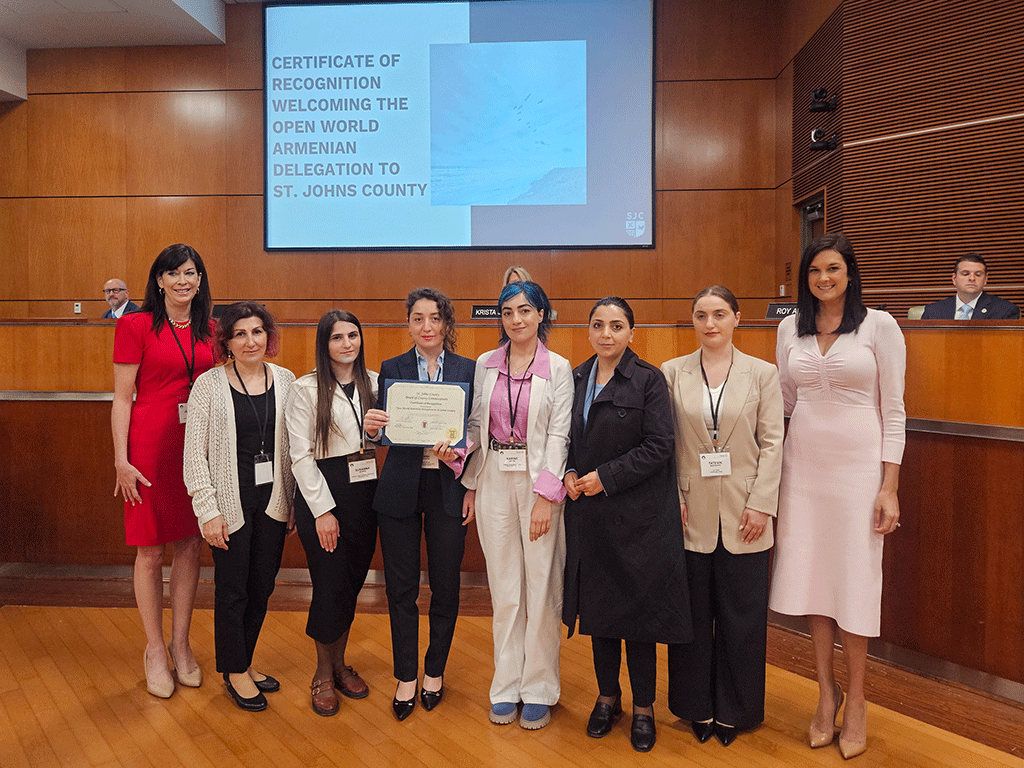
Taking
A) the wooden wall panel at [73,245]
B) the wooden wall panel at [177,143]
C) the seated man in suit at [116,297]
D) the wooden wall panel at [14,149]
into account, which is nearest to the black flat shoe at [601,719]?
the seated man in suit at [116,297]

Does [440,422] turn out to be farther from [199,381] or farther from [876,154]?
[876,154]

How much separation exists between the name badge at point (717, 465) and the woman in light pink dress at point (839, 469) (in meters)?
0.32

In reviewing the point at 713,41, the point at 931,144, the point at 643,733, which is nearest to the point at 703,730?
the point at 643,733

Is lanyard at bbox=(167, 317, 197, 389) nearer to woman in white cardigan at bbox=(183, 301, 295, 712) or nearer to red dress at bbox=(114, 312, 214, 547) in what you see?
red dress at bbox=(114, 312, 214, 547)

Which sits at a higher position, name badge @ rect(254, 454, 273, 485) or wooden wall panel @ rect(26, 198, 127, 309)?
wooden wall panel @ rect(26, 198, 127, 309)

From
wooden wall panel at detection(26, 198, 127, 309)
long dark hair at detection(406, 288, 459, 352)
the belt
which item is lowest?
the belt

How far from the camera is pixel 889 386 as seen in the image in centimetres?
221

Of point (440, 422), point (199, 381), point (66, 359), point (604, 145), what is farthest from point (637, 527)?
point (604, 145)

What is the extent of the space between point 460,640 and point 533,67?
18.1ft

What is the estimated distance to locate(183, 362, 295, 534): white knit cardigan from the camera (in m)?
2.45

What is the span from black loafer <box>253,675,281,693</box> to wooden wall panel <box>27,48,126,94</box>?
682 cm

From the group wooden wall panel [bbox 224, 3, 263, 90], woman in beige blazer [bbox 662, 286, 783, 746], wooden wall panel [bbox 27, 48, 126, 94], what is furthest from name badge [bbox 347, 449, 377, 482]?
wooden wall panel [bbox 27, 48, 126, 94]

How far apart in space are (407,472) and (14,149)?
7387 mm

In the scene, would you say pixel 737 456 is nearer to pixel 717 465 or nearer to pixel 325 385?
pixel 717 465
